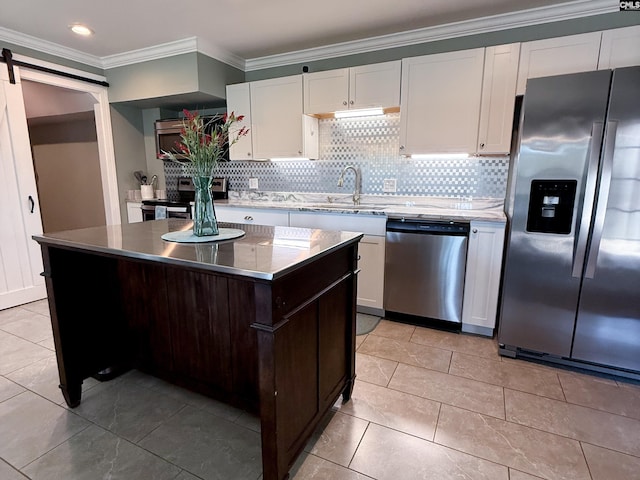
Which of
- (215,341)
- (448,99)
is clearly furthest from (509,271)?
(215,341)

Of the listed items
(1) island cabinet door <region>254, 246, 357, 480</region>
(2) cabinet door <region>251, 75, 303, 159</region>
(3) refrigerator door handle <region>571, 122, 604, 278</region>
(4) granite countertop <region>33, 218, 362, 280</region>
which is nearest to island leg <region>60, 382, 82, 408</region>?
(4) granite countertop <region>33, 218, 362, 280</region>

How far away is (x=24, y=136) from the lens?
10.5ft

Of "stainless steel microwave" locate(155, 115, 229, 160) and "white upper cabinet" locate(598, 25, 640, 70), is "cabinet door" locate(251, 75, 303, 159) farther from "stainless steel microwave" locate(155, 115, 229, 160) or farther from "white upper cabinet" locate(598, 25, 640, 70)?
"white upper cabinet" locate(598, 25, 640, 70)

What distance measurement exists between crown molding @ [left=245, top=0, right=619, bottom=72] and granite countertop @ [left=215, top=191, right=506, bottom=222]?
4.52 feet

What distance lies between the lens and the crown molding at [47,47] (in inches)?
118

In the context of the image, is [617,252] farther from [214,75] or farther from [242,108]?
[214,75]

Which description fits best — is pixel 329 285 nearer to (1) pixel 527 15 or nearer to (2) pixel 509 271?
(2) pixel 509 271

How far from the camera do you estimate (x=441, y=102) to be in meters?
2.74

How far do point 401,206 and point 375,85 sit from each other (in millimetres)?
1107

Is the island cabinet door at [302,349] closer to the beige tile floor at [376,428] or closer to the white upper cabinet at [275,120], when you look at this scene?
the beige tile floor at [376,428]

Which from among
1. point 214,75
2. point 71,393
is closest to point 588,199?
point 71,393

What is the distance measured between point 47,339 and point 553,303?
3.63m

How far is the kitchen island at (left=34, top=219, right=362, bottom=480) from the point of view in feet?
4.04

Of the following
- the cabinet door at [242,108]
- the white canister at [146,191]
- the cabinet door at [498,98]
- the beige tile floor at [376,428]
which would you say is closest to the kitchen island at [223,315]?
the beige tile floor at [376,428]
